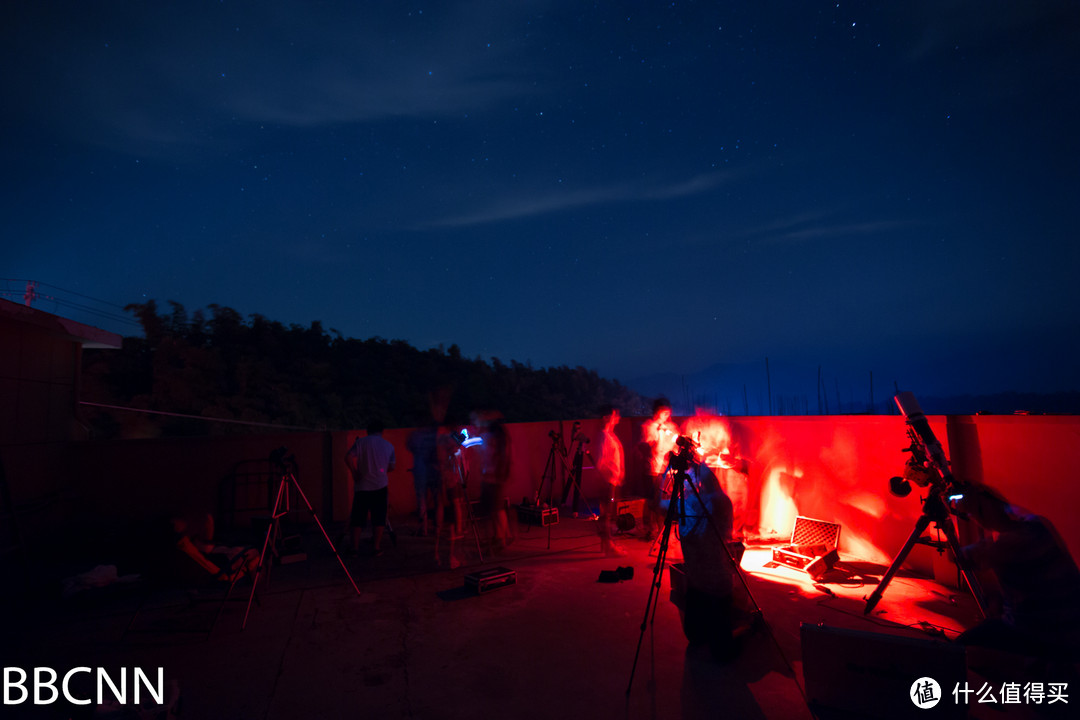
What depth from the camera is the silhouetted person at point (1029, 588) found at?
3648 millimetres

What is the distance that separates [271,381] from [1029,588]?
32051 mm

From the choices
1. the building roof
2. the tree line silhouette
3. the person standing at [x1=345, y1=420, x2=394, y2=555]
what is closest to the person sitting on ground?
the person standing at [x1=345, y1=420, x2=394, y2=555]

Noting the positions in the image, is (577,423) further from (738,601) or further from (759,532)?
(738,601)

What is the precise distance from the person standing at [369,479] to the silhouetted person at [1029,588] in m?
6.29

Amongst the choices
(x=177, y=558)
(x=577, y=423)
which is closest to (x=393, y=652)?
(x=177, y=558)

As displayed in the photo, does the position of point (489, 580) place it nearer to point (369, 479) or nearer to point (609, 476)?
point (369, 479)

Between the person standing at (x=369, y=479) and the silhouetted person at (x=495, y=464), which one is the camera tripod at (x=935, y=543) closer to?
the silhouetted person at (x=495, y=464)

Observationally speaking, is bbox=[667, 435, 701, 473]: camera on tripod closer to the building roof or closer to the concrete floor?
the concrete floor

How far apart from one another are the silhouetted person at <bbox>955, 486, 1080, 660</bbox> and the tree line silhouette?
42.7 feet

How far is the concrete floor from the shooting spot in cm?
370

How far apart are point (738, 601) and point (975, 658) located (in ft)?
5.44

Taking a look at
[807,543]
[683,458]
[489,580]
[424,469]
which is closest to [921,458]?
[807,543]

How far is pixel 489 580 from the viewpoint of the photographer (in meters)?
5.95

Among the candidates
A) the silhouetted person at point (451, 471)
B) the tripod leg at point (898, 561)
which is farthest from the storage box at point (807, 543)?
the silhouetted person at point (451, 471)
